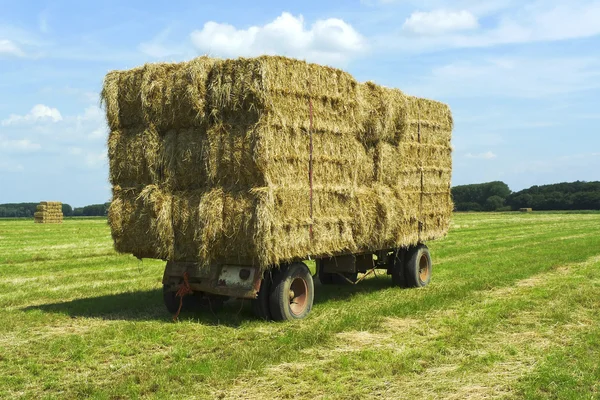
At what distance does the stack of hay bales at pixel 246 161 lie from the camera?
9.16m

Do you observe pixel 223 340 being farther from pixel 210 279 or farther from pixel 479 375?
pixel 479 375

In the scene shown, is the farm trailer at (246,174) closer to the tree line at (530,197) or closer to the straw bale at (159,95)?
the straw bale at (159,95)

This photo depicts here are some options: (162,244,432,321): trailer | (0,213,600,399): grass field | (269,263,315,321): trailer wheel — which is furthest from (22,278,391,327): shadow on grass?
(269,263,315,321): trailer wheel

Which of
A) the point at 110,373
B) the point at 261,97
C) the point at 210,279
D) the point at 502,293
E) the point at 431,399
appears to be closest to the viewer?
the point at 431,399

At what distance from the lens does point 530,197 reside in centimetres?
10238

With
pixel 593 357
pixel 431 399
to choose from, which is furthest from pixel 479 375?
pixel 593 357

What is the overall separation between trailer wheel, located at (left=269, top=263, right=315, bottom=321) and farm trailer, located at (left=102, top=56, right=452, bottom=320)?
0.06 ft

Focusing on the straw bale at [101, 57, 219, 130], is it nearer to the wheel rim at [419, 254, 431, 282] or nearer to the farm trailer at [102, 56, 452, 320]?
the farm trailer at [102, 56, 452, 320]

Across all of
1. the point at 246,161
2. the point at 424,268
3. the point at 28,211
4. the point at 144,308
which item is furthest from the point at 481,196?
the point at 246,161

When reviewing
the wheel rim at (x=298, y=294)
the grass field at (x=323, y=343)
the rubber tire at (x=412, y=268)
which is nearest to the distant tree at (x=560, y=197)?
the grass field at (x=323, y=343)

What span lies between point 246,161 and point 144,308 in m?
3.47

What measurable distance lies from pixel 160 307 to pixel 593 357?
677 centimetres

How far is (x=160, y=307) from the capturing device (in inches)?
433

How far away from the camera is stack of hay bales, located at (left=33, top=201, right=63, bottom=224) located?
42.2 meters
